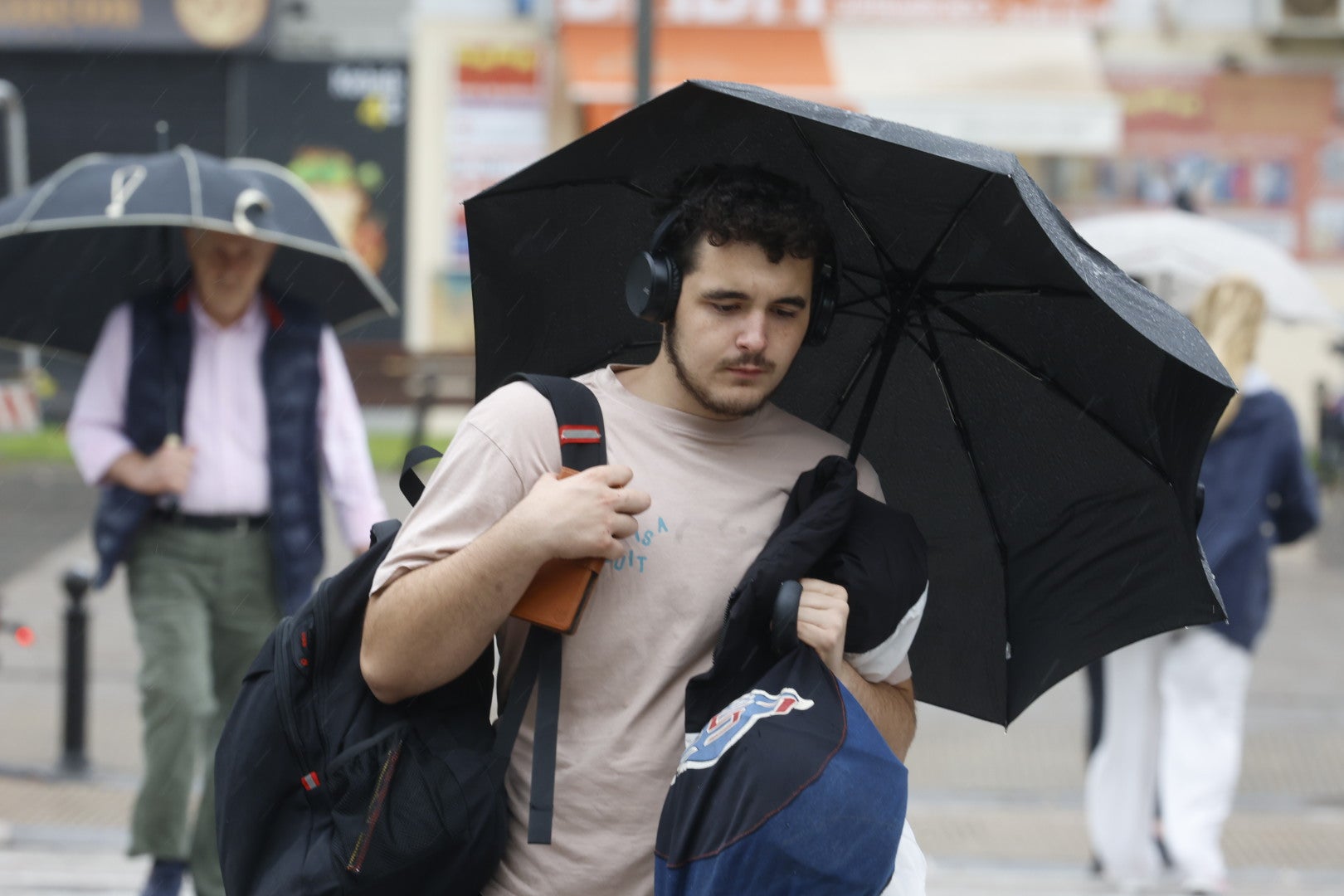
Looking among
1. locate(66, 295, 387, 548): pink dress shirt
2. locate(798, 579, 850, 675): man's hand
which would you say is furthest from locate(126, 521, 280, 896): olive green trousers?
locate(798, 579, 850, 675): man's hand

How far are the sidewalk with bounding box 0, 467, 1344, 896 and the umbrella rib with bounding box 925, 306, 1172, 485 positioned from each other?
11.0ft

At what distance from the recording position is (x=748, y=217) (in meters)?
2.39

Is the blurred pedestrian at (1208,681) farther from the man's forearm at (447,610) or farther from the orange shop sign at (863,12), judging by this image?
the orange shop sign at (863,12)

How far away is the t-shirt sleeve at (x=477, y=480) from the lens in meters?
2.28

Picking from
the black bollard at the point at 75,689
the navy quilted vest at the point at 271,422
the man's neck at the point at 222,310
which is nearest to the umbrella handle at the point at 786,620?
the navy quilted vest at the point at 271,422

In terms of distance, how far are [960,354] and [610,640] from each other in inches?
31.7

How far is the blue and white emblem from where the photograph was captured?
2.16 meters

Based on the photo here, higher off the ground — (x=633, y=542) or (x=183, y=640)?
(x=633, y=542)

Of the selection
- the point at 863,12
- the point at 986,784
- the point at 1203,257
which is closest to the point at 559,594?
the point at 1203,257

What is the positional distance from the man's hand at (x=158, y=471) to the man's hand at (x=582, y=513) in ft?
9.50

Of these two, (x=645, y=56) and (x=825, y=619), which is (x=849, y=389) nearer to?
(x=825, y=619)

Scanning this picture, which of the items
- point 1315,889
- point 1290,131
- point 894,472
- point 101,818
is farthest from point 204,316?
point 1290,131

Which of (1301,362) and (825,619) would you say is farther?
(1301,362)

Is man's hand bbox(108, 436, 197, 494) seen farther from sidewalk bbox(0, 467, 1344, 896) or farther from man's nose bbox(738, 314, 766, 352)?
man's nose bbox(738, 314, 766, 352)
